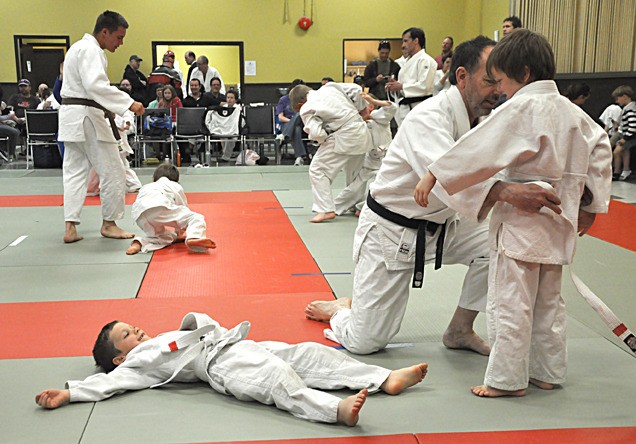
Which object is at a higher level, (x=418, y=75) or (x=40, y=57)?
(x=40, y=57)

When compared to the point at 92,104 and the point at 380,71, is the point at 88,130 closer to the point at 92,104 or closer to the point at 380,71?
the point at 92,104

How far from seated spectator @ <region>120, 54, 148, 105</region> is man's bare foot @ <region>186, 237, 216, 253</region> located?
9905 millimetres

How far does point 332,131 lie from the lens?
21.5 feet

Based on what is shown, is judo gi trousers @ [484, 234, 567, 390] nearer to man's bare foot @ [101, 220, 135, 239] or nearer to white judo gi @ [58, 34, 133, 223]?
white judo gi @ [58, 34, 133, 223]

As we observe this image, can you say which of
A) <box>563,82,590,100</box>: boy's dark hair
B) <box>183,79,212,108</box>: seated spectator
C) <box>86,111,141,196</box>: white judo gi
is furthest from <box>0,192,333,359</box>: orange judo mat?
<box>183,79,212,108</box>: seated spectator

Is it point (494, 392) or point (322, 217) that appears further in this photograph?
point (322, 217)

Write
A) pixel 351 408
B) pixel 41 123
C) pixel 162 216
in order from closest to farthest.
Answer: pixel 351 408 → pixel 162 216 → pixel 41 123

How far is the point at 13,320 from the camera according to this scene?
3656 millimetres

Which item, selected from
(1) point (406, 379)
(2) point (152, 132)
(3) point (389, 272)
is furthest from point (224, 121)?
(1) point (406, 379)

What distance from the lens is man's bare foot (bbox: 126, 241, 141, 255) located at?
17.2ft

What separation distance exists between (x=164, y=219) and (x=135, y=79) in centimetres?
994

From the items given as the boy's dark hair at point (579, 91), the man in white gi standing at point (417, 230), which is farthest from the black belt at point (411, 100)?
the man in white gi standing at point (417, 230)

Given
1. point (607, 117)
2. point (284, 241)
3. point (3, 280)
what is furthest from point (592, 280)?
point (607, 117)

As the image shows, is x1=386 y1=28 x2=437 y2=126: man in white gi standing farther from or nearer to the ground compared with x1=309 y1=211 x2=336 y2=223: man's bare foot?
farther from the ground
